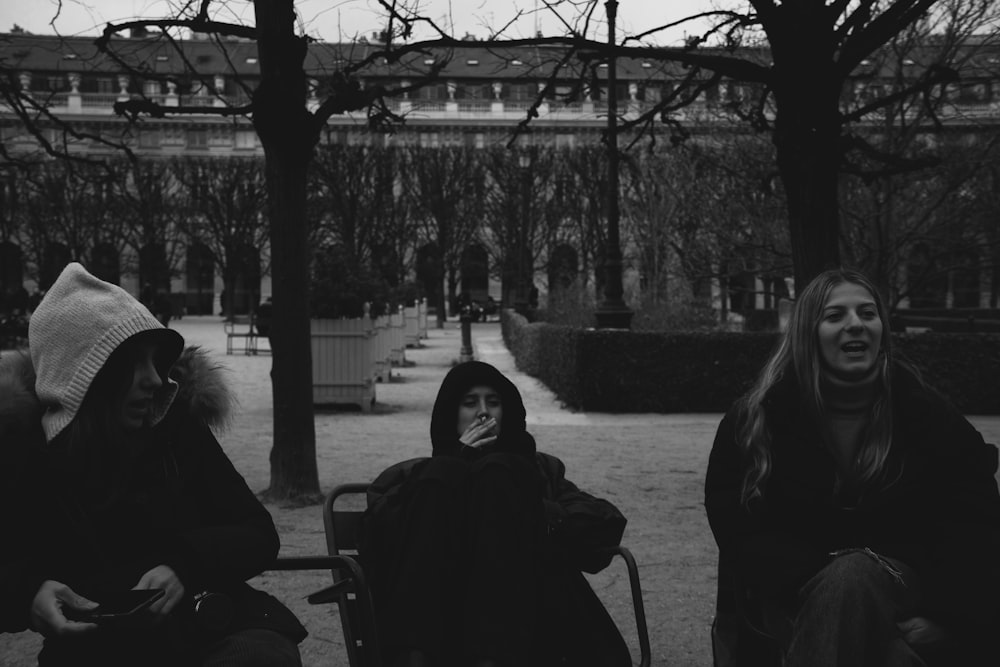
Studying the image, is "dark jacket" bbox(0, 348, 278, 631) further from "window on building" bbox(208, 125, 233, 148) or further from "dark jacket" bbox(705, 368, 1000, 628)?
"window on building" bbox(208, 125, 233, 148)

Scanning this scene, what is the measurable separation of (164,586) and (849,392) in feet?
6.06

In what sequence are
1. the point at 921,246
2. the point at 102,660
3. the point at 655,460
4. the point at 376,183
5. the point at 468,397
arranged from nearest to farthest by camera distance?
the point at 102,660 < the point at 468,397 < the point at 655,460 < the point at 921,246 < the point at 376,183

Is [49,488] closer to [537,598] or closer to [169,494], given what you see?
[169,494]

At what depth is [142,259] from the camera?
45219 millimetres

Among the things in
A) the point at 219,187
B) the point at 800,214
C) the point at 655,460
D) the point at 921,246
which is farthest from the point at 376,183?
the point at 800,214

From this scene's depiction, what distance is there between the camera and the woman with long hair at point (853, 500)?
245cm

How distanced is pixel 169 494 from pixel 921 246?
14644 millimetres

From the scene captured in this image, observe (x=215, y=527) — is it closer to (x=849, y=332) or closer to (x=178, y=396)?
(x=178, y=396)

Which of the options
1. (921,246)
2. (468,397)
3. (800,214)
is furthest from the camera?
(921,246)

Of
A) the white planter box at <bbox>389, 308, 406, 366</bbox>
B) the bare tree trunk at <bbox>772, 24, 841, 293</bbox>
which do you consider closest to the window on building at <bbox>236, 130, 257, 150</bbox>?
the white planter box at <bbox>389, 308, 406, 366</bbox>

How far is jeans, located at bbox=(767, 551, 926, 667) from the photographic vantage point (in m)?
2.40

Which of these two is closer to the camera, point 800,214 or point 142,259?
point 800,214

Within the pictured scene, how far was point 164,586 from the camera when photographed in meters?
2.35

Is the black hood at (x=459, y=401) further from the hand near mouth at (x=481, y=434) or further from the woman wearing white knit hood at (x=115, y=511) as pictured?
the woman wearing white knit hood at (x=115, y=511)
